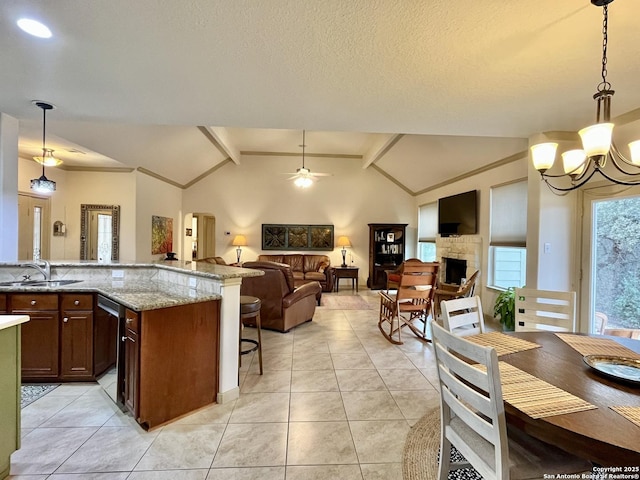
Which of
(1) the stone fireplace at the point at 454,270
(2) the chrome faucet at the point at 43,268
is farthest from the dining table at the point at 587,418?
(1) the stone fireplace at the point at 454,270

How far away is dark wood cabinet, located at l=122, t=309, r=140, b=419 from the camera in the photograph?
6.61 feet

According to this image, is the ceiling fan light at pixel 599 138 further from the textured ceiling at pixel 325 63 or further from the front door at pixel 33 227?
the front door at pixel 33 227

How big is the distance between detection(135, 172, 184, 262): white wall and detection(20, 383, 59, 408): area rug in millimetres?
3870

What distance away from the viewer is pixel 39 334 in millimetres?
2586

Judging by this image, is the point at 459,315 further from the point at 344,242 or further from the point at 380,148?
the point at 344,242

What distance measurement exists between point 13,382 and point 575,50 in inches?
156

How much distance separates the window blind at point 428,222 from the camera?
24.2ft

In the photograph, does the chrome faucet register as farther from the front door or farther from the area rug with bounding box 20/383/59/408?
the front door

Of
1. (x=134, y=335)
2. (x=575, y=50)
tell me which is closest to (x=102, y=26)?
(x=134, y=335)

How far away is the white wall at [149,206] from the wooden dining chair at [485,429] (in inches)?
252

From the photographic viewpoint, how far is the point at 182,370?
2195 mm

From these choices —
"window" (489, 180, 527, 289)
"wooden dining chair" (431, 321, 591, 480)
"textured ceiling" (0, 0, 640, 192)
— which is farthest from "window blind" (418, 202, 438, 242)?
"wooden dining chair" (431, 321, 591, 480)

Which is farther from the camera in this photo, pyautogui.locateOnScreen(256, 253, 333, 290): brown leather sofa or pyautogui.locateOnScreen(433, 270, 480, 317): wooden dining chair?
pyautogui.locateOnScreen(256, 253, 333, 290): brown leather sofa

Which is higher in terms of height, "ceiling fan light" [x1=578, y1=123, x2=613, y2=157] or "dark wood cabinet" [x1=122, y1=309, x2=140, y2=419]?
"ceiling fan light" [x1=578, y1=123, x2=613, y2=157]
